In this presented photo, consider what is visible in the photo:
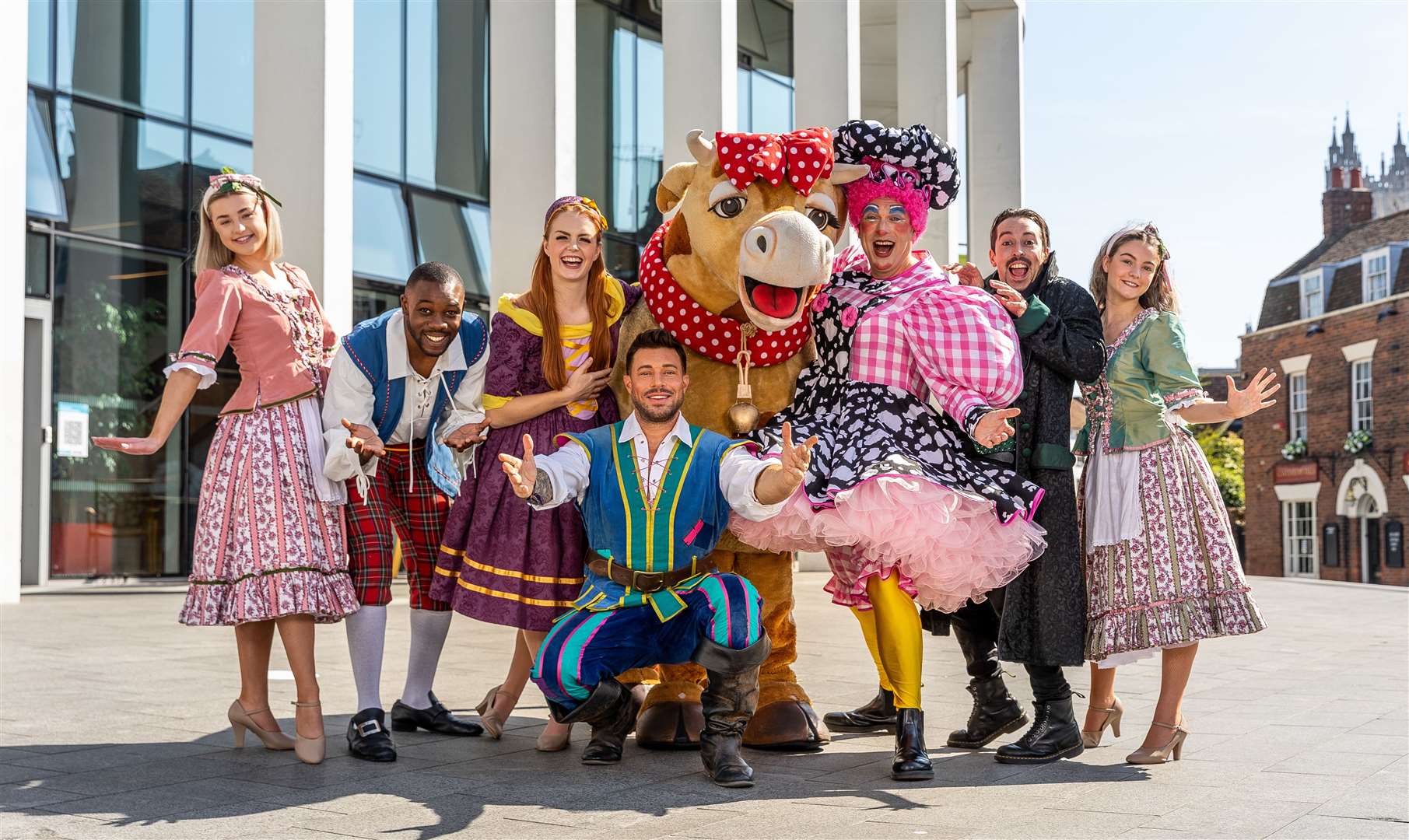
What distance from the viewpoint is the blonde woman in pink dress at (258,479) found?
4.76m

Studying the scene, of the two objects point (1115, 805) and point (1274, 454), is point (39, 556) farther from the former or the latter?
point (1274, 454)

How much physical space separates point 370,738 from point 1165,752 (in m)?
2.83

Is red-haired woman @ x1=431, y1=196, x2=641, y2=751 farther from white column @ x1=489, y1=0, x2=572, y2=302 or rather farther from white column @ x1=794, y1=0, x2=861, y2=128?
white column @ x1=794, y1=0, x2=861, y2=128

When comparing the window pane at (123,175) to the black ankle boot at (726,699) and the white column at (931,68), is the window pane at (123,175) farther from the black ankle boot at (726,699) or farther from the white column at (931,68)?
the black ankle boot at (726,699)

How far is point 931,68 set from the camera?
17.5 metres

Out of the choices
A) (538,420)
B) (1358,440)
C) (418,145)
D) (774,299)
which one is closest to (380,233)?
(418,145)

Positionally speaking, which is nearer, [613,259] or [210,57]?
[210,57]

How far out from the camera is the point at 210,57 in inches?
551

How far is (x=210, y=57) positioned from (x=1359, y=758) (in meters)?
12.8

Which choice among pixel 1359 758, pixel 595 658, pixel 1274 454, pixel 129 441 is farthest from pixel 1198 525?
pixel 1274 454

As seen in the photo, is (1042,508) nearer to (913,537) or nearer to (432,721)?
(913,537)

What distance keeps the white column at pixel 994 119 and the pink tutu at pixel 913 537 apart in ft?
49.6

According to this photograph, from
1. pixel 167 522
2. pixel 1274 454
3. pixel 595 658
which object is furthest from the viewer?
pixel 1274 454

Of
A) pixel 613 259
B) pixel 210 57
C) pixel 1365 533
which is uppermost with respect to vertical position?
pixel 210 57
